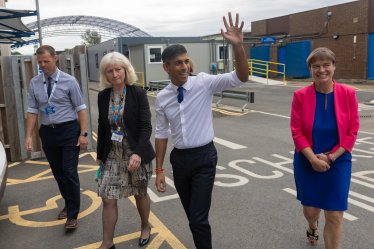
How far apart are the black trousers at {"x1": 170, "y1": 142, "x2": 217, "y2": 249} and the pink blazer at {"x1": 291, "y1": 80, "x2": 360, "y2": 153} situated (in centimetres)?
77

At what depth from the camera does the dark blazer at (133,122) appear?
3.11 m

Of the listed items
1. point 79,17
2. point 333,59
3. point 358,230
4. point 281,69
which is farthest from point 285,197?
point 79,17

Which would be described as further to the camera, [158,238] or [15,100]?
[15,100]

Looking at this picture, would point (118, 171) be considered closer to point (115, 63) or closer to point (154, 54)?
point (115, 63)

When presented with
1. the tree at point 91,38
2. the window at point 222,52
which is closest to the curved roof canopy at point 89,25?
the tree at point 91,38

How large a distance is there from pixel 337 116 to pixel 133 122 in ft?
5.78

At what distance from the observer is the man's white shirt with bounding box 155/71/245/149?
272 centimetres

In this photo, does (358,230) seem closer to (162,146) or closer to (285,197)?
(285,197)

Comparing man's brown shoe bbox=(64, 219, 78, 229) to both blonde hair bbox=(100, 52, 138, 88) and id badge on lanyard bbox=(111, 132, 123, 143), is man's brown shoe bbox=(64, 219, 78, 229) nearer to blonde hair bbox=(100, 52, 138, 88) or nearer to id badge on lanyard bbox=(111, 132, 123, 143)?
id badge on lanyard bbox=(111, 132, 123, 143)

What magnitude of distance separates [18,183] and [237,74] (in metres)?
4.60

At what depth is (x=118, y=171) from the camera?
3.19 m

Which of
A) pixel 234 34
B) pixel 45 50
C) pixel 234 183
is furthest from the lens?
pixel 234 183

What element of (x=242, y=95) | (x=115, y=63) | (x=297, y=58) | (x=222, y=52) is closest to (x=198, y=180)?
(x=115, y=63)

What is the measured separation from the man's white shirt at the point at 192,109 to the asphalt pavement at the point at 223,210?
126 centimetres
